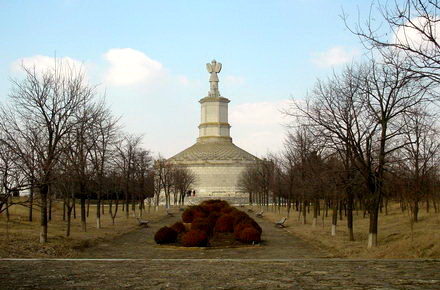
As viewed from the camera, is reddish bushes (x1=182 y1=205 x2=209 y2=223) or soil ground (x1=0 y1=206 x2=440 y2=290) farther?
reddish bushes (x1=182 y1=205 x2=209 y2=223)

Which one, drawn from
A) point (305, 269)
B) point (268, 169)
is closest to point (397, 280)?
point (305, 269)

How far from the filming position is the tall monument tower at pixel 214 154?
321 ft

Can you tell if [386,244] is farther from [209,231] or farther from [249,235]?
[209,231]

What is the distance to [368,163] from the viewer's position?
1905 centimetres

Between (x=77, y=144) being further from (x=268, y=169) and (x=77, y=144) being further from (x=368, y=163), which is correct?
(x=268, y=169)

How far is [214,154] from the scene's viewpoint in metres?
102

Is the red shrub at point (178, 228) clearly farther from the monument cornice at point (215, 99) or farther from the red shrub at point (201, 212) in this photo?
the monument cornice at point (215, 99)

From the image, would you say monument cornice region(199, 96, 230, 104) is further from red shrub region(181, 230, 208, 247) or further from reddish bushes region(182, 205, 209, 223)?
red shrub region(181, 230, 208, 247)

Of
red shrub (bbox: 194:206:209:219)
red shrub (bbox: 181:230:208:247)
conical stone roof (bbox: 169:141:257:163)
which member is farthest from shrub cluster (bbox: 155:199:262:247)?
conical stone roof (bbox: 169:141:257:163)

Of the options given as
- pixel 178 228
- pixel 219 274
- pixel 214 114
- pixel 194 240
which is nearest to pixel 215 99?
pixel 214 114

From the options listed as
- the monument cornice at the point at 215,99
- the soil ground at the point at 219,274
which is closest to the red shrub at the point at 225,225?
the soil ground at the point at 219,274

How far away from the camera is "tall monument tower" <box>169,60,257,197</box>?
3856 inches

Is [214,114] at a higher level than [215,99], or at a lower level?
lower

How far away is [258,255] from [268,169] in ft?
120
